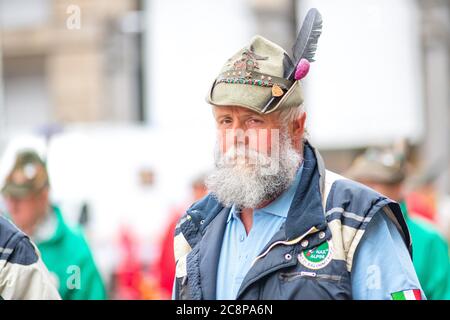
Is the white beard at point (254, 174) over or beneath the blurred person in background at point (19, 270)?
over

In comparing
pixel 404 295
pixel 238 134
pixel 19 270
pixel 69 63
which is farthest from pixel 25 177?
pixel 69 63

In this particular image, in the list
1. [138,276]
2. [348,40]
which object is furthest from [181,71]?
[348,40]

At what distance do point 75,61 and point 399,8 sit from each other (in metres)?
7.50

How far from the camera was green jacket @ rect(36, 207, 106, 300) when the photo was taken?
4570 millimetres

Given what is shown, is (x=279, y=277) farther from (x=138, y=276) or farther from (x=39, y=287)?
(x=138, y=276)

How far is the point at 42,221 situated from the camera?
5039 mm

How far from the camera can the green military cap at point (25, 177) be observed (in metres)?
4.83

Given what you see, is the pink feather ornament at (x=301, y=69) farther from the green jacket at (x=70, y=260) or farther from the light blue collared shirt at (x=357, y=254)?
the green jacket at (x=70, y=260)

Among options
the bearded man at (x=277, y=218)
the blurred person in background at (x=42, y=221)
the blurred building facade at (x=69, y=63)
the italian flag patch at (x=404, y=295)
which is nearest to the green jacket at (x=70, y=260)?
the blurred person in background at (x=42, y=221)

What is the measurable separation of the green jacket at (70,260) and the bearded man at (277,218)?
1.56 metres

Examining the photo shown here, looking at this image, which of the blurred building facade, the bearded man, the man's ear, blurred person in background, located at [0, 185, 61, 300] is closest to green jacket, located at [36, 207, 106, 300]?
blurred person in background, located at [0, 185, 61, 300]

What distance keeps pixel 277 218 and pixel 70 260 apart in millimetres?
2181

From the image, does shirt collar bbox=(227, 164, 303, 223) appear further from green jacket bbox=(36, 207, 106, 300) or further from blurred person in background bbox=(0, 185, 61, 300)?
green jacket bbox=(36, 207, 106, 300)

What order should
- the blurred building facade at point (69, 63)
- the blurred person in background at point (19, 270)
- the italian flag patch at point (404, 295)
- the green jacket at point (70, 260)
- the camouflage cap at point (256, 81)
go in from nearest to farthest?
the italian flag patch at point (404, 295) < the camouflage cap at point (256, 81) < the blurred person in background at point (19, 270) < the green jacket at point (70, 260) < the blurred building facade at point (69, 63)
